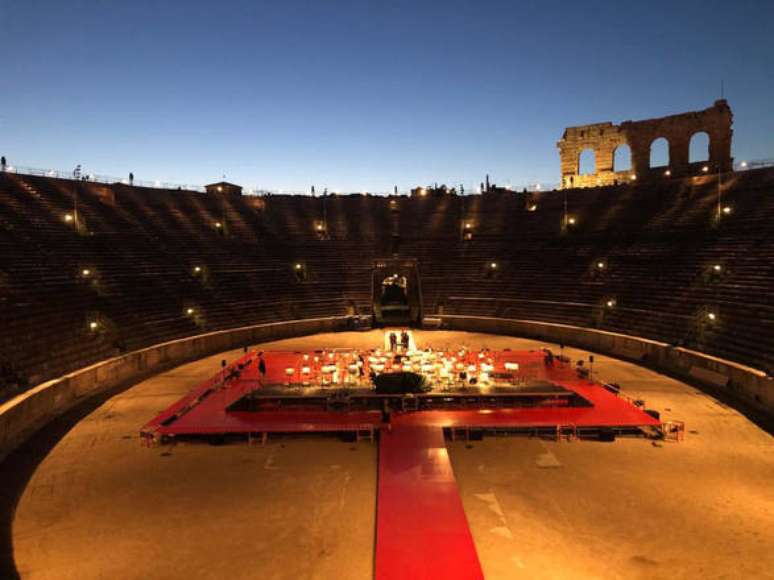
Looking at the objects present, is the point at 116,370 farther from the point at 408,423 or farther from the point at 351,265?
the point at 351,265

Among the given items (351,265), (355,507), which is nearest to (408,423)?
(355,507)

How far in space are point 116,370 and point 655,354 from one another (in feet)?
84.3

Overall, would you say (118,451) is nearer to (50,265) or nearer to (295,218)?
(50,265)

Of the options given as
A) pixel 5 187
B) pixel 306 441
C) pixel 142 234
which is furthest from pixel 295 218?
pixel 306 441

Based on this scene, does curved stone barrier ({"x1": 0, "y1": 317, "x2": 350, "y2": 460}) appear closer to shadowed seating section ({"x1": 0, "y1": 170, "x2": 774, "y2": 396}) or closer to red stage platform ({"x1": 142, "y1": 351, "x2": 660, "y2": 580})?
shadowed seating section ({"x1": 0, "y1": 170, "x2": 774, "y2": 396})

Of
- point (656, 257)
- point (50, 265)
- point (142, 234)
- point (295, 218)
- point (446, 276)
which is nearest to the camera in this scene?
point (50, 265)

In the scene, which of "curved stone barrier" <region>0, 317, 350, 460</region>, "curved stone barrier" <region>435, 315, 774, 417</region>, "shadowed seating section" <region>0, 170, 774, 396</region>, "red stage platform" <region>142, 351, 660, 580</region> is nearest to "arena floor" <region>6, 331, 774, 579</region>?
"red stage platform" <region>142, 351, 660, 580</region>

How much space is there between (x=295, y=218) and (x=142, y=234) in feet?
49.3

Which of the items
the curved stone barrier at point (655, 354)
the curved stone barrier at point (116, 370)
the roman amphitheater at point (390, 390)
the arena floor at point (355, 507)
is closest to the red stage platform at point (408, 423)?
the roman amphitheater at point (390, 390)

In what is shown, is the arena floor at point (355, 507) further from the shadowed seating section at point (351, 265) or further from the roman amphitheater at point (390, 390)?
the shadowed seating section at point (351, 265)

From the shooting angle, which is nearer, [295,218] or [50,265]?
[50,265]

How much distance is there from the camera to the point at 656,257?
114 feet

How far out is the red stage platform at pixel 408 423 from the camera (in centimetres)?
975

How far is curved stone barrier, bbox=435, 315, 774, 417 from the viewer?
18.9 meters
